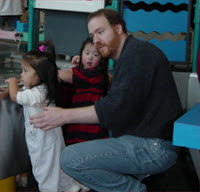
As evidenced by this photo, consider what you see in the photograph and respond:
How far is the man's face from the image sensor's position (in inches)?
50.8

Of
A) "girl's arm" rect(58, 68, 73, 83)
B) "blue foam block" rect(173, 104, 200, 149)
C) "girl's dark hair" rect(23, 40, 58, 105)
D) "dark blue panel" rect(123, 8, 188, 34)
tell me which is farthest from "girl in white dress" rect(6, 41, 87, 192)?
"dark blue panel" rect(123, 8, 188, 34)

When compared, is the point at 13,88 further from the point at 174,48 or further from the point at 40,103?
the point at 174,48

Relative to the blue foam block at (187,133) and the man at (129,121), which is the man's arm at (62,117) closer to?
the man at (129,121)

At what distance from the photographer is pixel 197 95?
1.92m

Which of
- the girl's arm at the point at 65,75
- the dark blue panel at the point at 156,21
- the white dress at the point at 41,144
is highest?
the dark blue panel at the point at 156,21

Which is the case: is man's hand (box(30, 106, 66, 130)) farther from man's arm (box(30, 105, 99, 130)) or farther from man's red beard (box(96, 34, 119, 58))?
man's red beard (box(96, 34, 119, 58))

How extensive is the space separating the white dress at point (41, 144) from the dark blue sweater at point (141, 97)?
35cm

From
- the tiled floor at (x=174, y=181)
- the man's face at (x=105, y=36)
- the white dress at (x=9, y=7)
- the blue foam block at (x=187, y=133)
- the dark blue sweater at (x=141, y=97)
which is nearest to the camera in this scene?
the blue foam block at (x=187, y=133)

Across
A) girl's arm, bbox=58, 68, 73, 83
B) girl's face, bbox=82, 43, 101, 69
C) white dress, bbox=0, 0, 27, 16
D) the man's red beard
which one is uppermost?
white dress, bbox=0, 0, 27, 16

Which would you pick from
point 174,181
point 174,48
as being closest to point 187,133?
point 174,181

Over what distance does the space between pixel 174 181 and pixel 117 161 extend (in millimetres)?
755

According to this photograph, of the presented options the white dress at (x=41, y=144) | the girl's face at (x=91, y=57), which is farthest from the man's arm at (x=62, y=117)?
the girl's face at (x=91, y=57)

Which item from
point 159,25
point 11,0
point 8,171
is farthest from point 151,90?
point 11,0

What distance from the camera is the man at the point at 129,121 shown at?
1.13m
